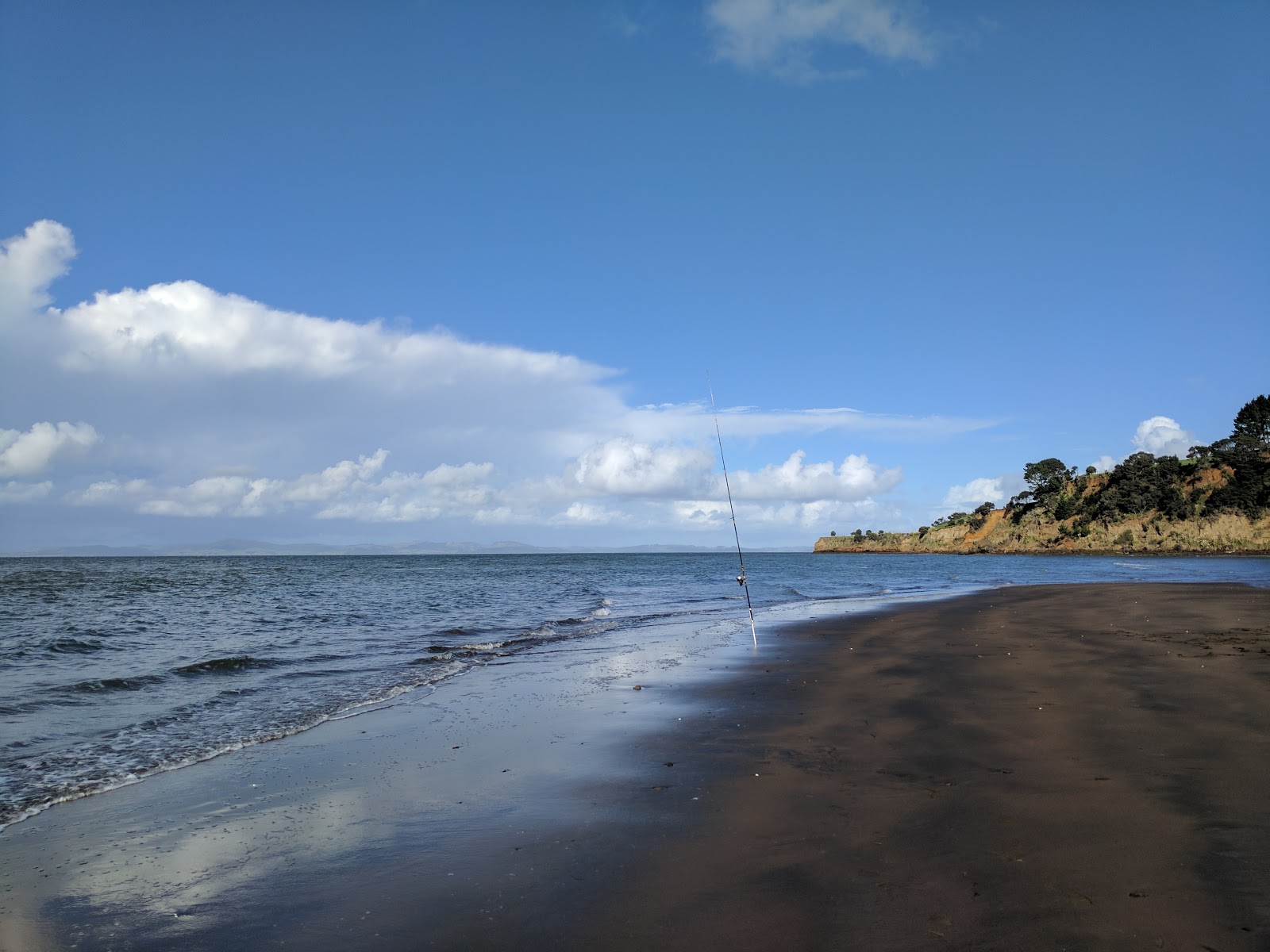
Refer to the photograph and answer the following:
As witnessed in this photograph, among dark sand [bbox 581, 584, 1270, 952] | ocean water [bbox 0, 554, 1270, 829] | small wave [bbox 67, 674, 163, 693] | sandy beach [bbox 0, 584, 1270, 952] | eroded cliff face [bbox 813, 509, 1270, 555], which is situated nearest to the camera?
dark sand [bbox 581, 584, 1270, 952]

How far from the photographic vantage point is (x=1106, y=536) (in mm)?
83938

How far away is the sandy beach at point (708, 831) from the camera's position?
3.82 meters

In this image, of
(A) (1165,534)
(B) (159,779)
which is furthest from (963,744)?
(A) (1165,534)

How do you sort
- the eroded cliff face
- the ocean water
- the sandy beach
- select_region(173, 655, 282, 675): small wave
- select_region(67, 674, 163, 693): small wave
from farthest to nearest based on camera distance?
the eroded cliff face, select_region(173, 655, 282, 675): small wave, select_region(67, 674, 163, 693): small wave, the ocean water, the sandy beach

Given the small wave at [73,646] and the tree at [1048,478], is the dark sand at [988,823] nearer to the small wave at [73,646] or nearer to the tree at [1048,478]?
the small wave at [73,646]

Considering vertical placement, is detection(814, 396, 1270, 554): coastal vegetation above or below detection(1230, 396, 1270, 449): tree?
below

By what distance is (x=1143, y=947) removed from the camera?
3.41 metres

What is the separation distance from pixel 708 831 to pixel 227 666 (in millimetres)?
12614

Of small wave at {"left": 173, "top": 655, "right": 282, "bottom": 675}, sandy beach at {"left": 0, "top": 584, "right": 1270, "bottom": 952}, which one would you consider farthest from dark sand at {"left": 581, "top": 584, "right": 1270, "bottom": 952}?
small wave at {"left": 173, "top": 655, "right": 282, "bottom": 675}

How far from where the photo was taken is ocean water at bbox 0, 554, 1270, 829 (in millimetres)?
8461

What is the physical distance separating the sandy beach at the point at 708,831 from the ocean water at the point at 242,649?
4.28 ft

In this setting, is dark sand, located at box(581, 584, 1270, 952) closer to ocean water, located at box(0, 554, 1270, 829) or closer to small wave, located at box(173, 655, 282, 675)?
ocean water, located at box(0, 554, 1270, 829)

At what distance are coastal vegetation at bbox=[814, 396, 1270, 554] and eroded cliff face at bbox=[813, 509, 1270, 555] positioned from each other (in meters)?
0.11

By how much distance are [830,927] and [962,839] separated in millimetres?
1598
